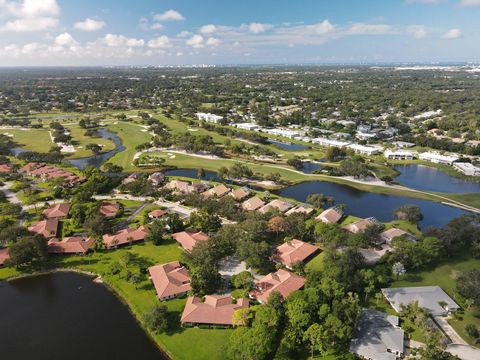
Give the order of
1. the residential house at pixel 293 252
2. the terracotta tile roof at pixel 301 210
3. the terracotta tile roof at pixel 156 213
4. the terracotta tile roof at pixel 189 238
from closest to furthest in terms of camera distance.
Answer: the residential house at pixel 293 252
the terracotta tile roof at pixel 189 238
the terracotta tile roof at pixel 301 210
the terracotta tile roof at pixel 156 213

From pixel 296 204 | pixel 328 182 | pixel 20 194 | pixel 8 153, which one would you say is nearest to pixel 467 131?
pixel 328 182

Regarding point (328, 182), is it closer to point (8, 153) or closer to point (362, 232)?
point (362, 232)

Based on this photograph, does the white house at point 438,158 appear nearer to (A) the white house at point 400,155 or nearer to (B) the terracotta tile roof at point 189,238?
(A) the white house at point 400,155

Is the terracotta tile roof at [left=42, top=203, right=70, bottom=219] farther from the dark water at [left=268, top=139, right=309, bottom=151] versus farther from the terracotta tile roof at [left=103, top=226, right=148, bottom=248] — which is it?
the dark water at [left=268, top=139, right=309, bottom=151]

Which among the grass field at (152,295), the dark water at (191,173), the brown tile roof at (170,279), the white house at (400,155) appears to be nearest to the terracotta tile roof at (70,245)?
the grass field at (152,295)

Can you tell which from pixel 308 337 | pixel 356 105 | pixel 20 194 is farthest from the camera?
pixel 356 105

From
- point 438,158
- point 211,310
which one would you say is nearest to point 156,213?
point 211,310
